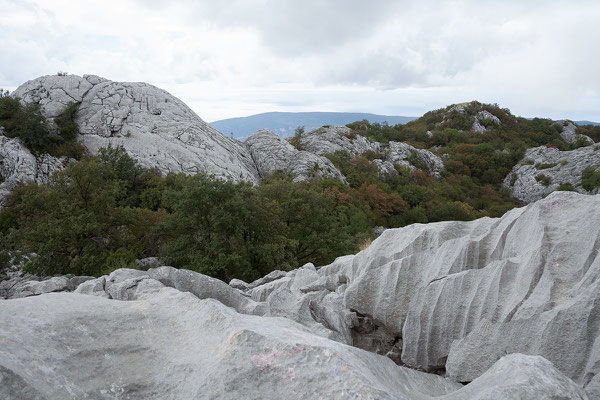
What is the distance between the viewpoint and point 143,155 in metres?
47.1

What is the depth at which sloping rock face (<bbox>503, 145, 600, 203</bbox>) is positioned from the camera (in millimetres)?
57000

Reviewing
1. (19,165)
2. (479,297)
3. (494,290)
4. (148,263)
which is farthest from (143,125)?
(494,290)

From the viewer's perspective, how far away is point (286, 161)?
56.1m

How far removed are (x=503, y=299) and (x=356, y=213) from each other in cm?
3454

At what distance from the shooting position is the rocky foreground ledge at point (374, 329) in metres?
5.31

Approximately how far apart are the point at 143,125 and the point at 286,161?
63.8ft

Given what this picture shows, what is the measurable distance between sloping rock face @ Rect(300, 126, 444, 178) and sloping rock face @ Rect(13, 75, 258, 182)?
1482cm

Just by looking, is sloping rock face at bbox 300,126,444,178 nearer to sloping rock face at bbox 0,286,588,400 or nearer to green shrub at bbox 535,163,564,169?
green shrub at bbox 535,163,564,169

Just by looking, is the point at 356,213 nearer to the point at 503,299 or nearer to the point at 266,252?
the point at 266,252

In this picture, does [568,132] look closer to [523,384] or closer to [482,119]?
[482,119]

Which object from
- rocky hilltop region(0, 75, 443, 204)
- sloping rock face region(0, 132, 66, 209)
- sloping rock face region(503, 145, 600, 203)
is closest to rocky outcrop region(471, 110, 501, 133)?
sloping rock face region(503, 145, 600, 203)

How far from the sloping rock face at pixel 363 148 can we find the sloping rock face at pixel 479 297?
53.5m

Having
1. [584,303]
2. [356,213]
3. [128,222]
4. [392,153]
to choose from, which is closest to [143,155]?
[128,222]

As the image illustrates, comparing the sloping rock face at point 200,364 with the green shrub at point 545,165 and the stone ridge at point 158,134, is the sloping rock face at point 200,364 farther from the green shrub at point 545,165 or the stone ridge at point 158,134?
the green shrub at point 545,165
